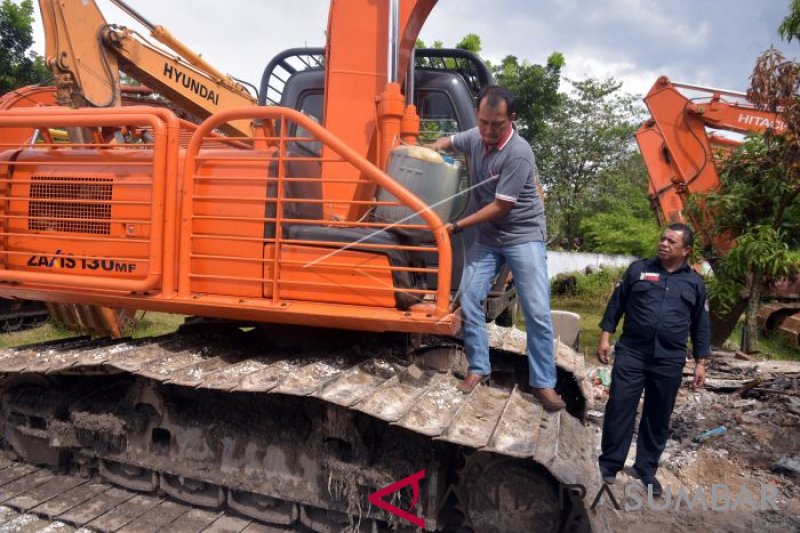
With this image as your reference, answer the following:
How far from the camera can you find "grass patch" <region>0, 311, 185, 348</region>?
686 cm

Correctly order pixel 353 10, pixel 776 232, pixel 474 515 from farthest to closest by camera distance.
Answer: pixel 776 232, pixel 353 10, pixel 474 515

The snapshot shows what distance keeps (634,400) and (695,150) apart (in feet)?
21.1

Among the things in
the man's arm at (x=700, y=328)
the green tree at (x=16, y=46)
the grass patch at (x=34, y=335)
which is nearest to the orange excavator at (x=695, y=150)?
the man's arm at (x=700, y=328)

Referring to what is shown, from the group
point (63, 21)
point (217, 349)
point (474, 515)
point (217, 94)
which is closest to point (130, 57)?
point (63, 21)

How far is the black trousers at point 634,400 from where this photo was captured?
11.1 ft

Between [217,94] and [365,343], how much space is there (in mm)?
4218

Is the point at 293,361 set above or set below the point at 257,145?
below

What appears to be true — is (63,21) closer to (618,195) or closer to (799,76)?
(799,76)

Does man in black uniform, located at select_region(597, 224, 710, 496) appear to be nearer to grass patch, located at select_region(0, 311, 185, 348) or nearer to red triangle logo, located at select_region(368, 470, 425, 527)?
red triangle logo, located at select_region(368, 470, 425, 527)

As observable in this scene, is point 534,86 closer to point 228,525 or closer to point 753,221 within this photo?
point 753,221

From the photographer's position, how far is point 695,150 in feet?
27.8

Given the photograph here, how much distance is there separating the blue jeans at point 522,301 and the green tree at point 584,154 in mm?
19120

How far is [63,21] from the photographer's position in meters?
4.66

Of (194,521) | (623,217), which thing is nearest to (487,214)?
(194,521)
